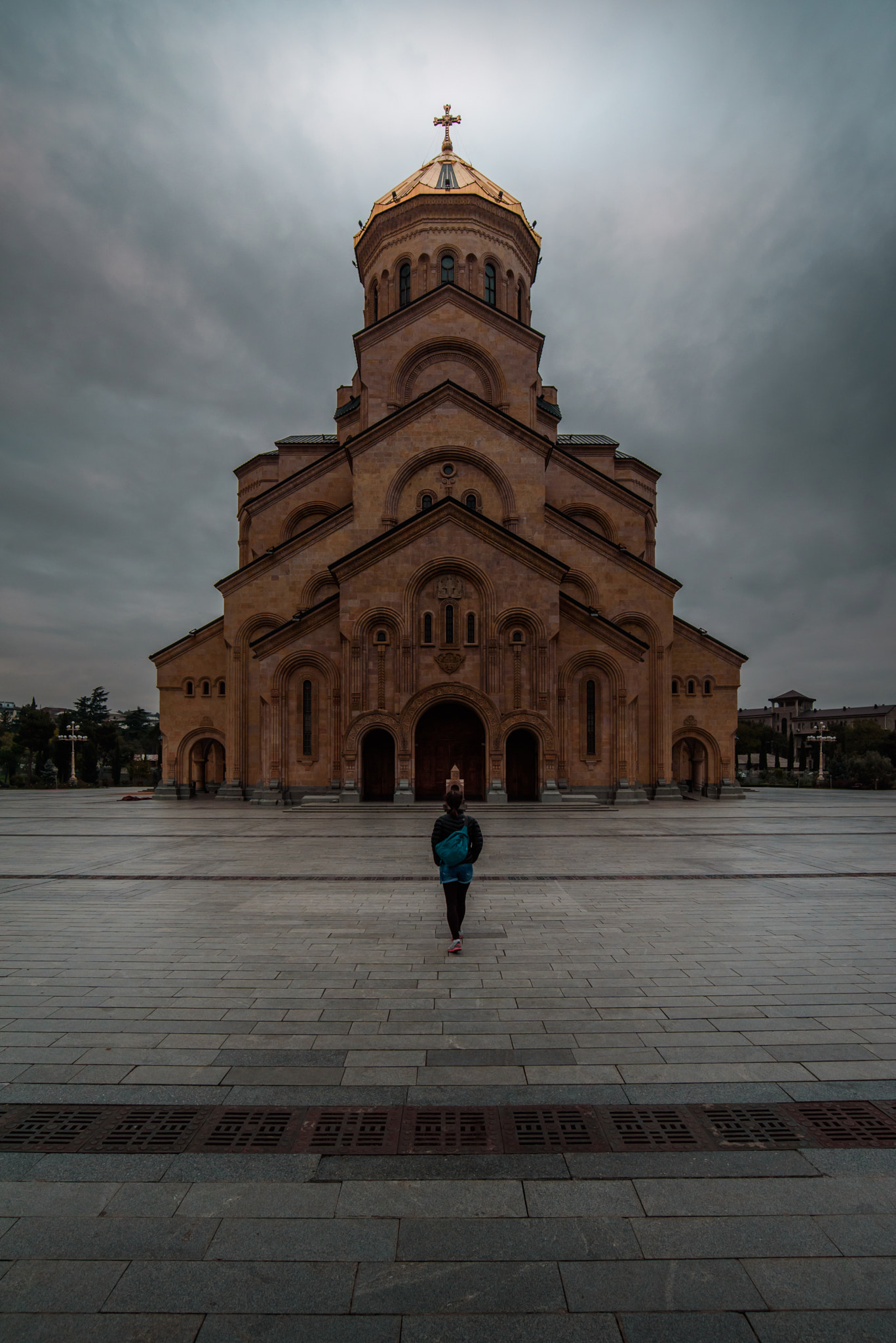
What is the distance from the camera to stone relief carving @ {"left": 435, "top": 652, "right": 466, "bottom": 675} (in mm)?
24828

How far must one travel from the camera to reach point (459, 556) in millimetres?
25016

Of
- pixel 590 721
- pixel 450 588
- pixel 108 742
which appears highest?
pixel 450 588

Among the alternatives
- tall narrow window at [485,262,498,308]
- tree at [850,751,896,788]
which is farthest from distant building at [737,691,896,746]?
tall narrow window at [485,262,498,308]

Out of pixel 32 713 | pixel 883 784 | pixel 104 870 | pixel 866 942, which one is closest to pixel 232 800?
pixel 104 870

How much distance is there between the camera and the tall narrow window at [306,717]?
26.2m

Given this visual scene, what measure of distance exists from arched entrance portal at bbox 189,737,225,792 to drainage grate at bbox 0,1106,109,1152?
1179 inches

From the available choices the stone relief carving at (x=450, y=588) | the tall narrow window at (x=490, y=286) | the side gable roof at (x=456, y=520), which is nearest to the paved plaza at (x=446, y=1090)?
the stone relief carving at (x=450, y=588)

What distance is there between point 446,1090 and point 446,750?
2127cm

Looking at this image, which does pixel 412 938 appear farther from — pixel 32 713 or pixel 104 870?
pixel 32 713

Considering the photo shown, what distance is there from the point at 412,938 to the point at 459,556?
1887 cm

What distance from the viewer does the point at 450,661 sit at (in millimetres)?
24828

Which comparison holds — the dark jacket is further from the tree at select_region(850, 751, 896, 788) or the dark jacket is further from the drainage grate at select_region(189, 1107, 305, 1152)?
the tree at select_region(850, 751, 896, 788)

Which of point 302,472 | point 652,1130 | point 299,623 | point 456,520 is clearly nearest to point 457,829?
point 652,1130

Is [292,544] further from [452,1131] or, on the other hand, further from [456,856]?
[452,1131]
